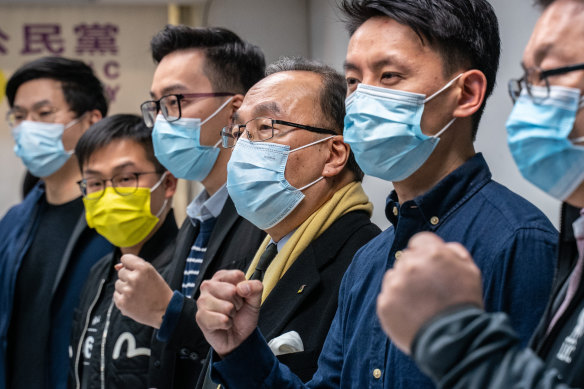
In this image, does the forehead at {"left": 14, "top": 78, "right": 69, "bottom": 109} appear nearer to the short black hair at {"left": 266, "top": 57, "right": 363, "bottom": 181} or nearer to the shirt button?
the short black hair at {"left": 266, "top": 57, "right": 363, "bottom": 181}

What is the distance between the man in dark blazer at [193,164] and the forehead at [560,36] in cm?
153

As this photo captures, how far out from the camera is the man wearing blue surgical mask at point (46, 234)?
3916 millimetres

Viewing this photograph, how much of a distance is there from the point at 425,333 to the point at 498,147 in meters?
1.67

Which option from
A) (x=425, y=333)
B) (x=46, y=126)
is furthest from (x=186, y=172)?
(x=425, y=333)

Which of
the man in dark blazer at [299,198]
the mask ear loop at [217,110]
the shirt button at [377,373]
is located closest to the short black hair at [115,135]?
the mask ear loop at [217,110]

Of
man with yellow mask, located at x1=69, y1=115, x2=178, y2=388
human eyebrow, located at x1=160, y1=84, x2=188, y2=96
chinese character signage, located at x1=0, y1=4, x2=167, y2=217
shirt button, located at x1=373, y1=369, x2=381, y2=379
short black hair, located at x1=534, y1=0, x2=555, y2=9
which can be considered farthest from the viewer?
chinese character signage, located at x1=0, y1=4, x2=167, y2=217

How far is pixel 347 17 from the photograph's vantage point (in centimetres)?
226

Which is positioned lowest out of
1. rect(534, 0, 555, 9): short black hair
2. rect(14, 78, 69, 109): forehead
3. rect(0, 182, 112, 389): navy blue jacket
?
rect(0, 182, 112, 389): navy blue jacket

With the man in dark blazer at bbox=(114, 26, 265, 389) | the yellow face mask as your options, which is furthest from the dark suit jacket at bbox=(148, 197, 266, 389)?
the yellow face mask

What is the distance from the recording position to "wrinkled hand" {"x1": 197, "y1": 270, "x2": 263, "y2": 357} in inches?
76.6

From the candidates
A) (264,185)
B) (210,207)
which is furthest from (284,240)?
(210,207)

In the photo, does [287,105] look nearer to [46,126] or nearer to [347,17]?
[347,17]

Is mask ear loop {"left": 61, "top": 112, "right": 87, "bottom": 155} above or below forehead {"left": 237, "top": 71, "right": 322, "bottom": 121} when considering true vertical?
below

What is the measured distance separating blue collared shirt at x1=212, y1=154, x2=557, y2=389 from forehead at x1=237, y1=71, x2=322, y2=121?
63cm
